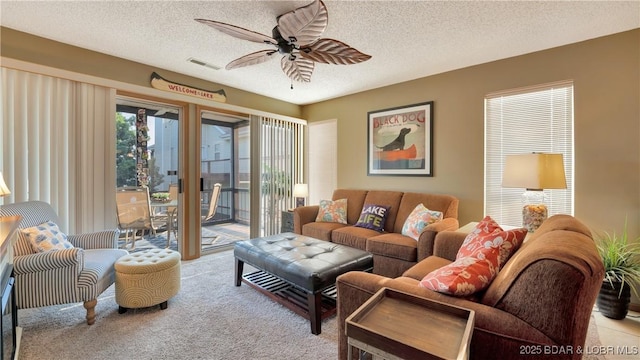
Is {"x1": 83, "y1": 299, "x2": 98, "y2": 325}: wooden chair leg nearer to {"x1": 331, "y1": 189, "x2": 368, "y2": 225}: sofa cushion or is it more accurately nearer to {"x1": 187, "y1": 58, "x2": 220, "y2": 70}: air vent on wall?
{"x1": 187, "y1": 58, "x2": 220, "y2": 70}: air vent on wall

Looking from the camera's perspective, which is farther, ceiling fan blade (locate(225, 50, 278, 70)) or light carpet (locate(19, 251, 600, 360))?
ceiling fan blade (locate(225, 50, 278, 70))

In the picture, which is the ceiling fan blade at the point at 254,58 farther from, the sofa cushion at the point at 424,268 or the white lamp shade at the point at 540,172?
the white lamp shade at the point at 540,172

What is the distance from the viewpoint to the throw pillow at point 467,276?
1.27 meters

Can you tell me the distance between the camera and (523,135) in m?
2.98

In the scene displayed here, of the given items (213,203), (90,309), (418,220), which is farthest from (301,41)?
(213,203)

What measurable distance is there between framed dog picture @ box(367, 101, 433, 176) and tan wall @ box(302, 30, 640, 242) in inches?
4.2

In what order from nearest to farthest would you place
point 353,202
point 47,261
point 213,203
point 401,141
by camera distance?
point 47,261 → point 401,141 → point 353,202 → point 213,203

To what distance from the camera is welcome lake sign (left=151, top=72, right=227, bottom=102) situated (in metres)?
3.34

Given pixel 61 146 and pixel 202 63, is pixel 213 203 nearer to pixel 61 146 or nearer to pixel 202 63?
pixel 61 146

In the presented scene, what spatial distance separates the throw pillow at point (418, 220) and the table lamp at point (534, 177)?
0.76 metres

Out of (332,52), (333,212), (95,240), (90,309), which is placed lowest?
(90,309)

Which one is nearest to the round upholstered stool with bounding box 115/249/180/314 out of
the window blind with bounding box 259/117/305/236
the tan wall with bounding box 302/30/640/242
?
the window blind with bounding box 259/117/305/236

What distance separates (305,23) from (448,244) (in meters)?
2.07

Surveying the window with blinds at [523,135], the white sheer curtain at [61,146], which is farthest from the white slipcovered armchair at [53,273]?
the window with blinds at [523,135]
